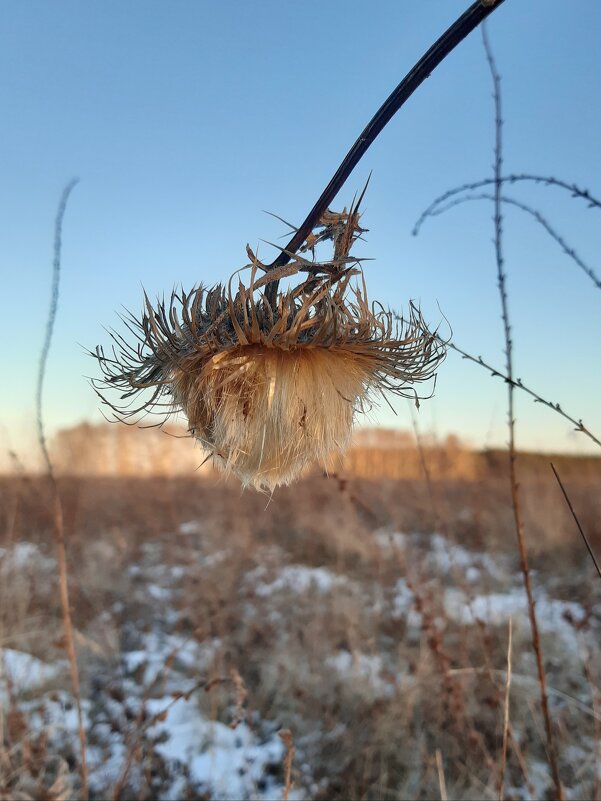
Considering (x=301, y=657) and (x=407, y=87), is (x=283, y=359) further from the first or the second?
(x=301, y=657)

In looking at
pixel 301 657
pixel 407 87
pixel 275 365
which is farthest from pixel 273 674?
pixel 407 87

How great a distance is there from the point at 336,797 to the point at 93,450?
5635 mm

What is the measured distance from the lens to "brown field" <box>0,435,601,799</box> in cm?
212

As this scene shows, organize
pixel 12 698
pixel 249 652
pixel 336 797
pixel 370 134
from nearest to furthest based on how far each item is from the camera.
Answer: pixel 370 134, pixel 12 698, pixel 336 797, pixel 249 652

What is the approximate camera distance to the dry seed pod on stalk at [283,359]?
683 millimetres

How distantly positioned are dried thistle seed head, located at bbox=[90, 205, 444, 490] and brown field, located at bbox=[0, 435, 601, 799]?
0.49 metres

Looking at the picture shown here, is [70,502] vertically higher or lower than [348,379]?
lower

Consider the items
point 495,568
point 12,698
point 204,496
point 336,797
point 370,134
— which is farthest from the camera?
point 204,496

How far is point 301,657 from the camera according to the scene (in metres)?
3.22

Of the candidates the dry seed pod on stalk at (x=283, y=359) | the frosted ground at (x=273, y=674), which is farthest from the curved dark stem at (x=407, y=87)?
the frosted ground at (x=273, y=674)

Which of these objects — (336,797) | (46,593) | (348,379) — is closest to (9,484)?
(46,593)

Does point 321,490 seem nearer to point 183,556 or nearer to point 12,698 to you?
point 183,556

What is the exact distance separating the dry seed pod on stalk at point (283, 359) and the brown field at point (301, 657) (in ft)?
1.60

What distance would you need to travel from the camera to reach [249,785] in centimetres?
226
